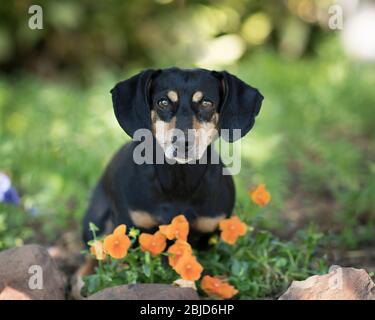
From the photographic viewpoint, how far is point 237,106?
9.84ft

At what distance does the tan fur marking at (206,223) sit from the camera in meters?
3.16

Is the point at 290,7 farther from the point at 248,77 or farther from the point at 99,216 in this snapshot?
the point at 99,216

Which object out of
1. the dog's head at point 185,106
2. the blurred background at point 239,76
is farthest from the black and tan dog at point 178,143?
the blurred background at point 239,76

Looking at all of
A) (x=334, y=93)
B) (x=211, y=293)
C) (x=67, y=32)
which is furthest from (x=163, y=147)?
(x=67, y=32)

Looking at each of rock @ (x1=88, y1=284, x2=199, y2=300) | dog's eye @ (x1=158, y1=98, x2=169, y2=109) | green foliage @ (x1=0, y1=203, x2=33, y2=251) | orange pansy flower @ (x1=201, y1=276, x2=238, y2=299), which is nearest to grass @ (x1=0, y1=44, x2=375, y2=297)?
green foliage @ (x1=0, y1=203, x2=33, y2=251)

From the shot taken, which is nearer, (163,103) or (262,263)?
(163,103)

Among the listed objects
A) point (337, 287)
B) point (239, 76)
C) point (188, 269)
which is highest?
point (239, 76)

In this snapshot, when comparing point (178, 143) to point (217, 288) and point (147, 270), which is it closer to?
point (147, 270)

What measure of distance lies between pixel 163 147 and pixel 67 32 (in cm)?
590

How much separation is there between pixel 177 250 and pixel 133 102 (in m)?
0.67

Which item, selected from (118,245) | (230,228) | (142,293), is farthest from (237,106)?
(142,293)

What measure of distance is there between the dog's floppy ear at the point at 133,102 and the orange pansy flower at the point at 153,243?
450 mm

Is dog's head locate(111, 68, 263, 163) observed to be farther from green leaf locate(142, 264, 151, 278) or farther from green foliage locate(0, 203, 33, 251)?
green foliage locate(0, 203, 33, 251)

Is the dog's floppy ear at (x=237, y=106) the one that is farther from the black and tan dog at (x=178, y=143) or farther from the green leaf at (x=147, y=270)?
the green leaf at (x=147, y=270)
